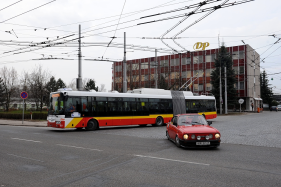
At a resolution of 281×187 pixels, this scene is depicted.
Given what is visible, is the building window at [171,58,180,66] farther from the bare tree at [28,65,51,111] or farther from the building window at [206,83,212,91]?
the bare tree at [28,65,51,111]

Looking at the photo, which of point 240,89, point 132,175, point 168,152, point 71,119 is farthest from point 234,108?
point 132,175

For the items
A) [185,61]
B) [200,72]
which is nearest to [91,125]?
[200,72]

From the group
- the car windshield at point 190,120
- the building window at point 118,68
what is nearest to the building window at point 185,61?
the building window at point 118,68

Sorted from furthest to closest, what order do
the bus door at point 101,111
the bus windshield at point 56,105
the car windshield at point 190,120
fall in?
the bus door at point 101,111
the bus windshield at point 56,105
the car windshield at point 190,120

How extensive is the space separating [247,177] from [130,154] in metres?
4.05

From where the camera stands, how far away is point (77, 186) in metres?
5.30

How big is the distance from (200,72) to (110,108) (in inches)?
1856

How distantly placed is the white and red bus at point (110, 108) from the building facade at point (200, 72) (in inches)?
1147

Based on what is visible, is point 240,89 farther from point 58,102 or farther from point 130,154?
point 130,154

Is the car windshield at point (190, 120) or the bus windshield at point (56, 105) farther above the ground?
the bus windshield at point (56, 105)

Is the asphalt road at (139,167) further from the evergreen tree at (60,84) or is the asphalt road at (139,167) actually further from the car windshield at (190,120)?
the evergreen tree at (60,84)

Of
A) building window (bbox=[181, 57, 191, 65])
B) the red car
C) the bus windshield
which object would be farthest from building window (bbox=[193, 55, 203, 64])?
the red car

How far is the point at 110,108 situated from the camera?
20391mm

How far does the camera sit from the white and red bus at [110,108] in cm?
1830
